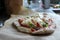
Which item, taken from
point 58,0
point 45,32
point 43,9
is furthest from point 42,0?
point 45,32

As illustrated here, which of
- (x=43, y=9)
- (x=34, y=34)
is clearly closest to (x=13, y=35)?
(x=34, y=34)

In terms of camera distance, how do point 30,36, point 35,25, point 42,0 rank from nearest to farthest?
point 30,36
point 35,25
point 42,0

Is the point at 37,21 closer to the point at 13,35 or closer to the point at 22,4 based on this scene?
the point at 13,35

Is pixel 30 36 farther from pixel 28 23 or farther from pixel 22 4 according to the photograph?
pixel 22 4

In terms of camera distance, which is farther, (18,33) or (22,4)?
(22,4)

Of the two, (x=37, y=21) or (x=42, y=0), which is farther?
(x=42, y=0)

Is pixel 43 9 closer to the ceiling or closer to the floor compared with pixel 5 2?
closer to the floor

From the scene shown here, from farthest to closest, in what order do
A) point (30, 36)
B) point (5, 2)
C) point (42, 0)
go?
point (42, 0), point (5, 2), point (30, 36)

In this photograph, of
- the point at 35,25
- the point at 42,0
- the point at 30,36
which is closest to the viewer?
the point at 30,36
